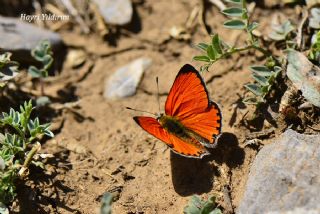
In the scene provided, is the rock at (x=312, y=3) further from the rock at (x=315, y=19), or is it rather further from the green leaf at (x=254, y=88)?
the green leaf at (x=254, y=88)

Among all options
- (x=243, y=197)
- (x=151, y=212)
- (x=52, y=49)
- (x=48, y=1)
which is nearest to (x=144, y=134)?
(x=151, y=212)

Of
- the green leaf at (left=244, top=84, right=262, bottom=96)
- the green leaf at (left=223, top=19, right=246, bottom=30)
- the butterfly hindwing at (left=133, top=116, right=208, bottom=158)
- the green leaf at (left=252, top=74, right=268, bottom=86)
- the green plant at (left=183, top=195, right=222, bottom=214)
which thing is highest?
the green leaf at (left=223, top=19, right=246, bottom=30)

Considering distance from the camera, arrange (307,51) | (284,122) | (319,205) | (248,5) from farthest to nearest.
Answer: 1. (248,5)
2. (307,51)
3. (284,122)
4. (319,205)

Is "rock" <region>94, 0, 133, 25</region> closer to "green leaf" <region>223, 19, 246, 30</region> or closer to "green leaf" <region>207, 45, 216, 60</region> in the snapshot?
"green leaf" <region>223, 19, 246, 30</region>

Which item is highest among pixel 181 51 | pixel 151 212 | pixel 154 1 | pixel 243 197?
pixel 154 1

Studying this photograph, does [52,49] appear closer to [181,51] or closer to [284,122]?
[181,51]

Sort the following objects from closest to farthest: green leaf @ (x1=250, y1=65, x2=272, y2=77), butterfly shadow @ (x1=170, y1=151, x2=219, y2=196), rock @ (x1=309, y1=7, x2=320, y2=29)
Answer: butterfly shadow @ (x1=170, y1=151, x2=219, y2=196), green leaf @ (x1=250, y1=65, x2=272, y2=77), rock @ (x1=309, y1=7, x2=320, y2=29)

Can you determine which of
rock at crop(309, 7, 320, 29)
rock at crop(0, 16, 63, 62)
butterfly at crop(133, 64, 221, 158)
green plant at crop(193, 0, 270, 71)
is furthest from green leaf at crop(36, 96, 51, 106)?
rock at crop(309, 7, 320, 29)

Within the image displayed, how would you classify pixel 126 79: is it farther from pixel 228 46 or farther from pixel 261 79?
pixel 261 79
